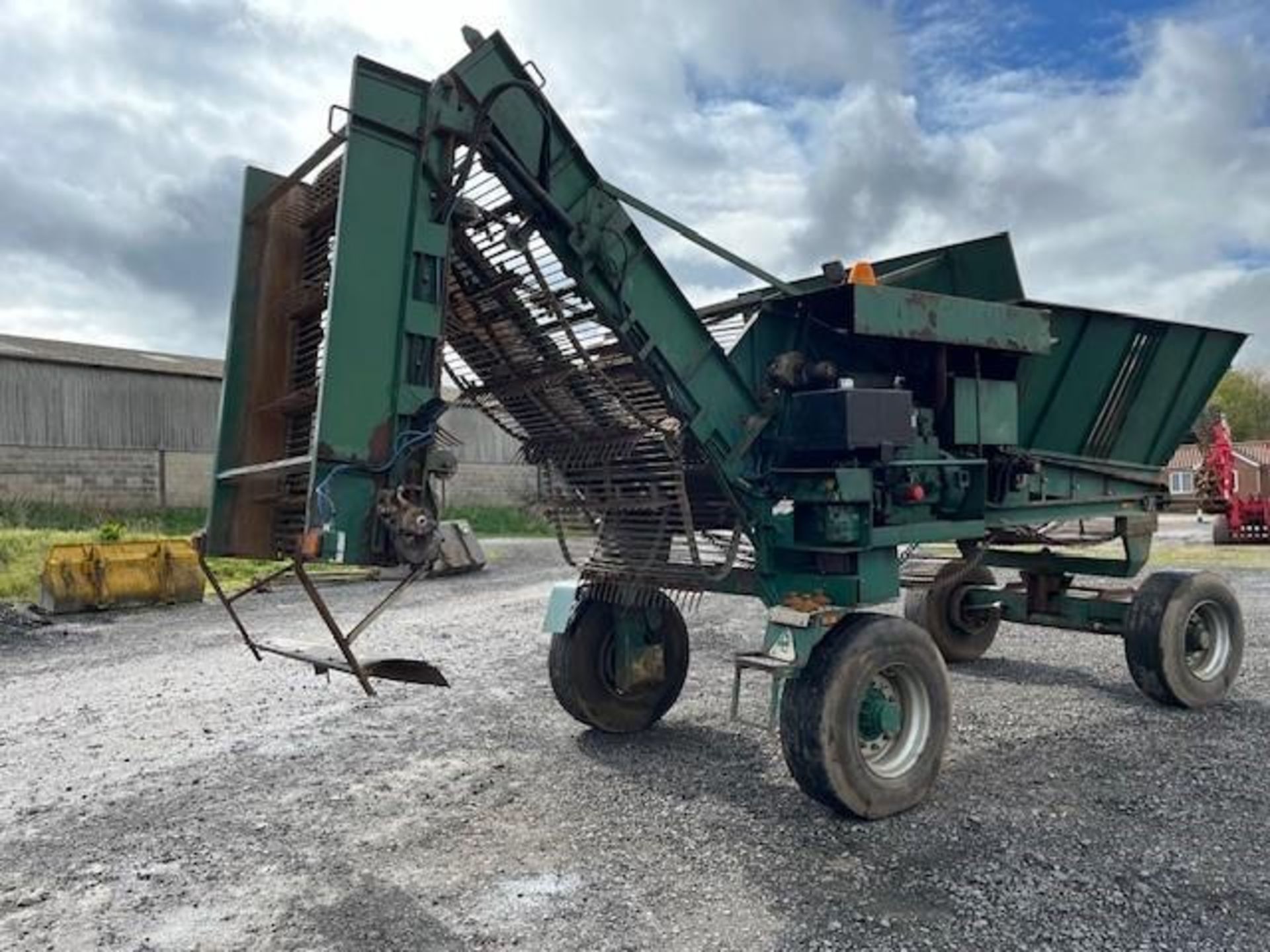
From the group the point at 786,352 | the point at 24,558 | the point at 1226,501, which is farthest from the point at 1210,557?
the point at 24,558

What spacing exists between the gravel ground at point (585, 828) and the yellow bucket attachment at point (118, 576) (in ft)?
16.9

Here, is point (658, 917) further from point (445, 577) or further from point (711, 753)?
point (445, 577)

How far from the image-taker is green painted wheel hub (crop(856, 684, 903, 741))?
16.5ft

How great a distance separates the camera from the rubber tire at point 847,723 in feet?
15.4

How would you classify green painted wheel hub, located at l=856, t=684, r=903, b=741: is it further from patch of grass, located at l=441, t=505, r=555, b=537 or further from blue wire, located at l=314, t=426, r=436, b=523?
patch of grass, located at l=441, t=505, r=555, b=537

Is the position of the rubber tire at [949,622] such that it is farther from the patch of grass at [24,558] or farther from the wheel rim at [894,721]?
the patch of grass at [24,558]

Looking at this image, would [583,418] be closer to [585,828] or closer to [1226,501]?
[585,828]

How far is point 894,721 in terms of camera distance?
5.05 metres

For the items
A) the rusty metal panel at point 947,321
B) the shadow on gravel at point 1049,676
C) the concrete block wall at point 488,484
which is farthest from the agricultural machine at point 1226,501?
the concrete block wall at point 488,484

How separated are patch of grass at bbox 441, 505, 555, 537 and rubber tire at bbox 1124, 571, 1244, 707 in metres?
22.4

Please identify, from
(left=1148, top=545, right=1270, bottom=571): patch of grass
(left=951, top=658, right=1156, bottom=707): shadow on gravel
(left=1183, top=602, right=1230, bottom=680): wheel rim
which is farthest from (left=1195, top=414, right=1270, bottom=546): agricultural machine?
(left=1183, top=602, right=1230, bottom=680): wheel rim

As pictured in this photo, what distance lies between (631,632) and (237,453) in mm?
2632

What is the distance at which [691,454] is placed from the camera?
5371 mm

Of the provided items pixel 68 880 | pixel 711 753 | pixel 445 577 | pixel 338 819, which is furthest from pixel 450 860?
pixel 445 577
